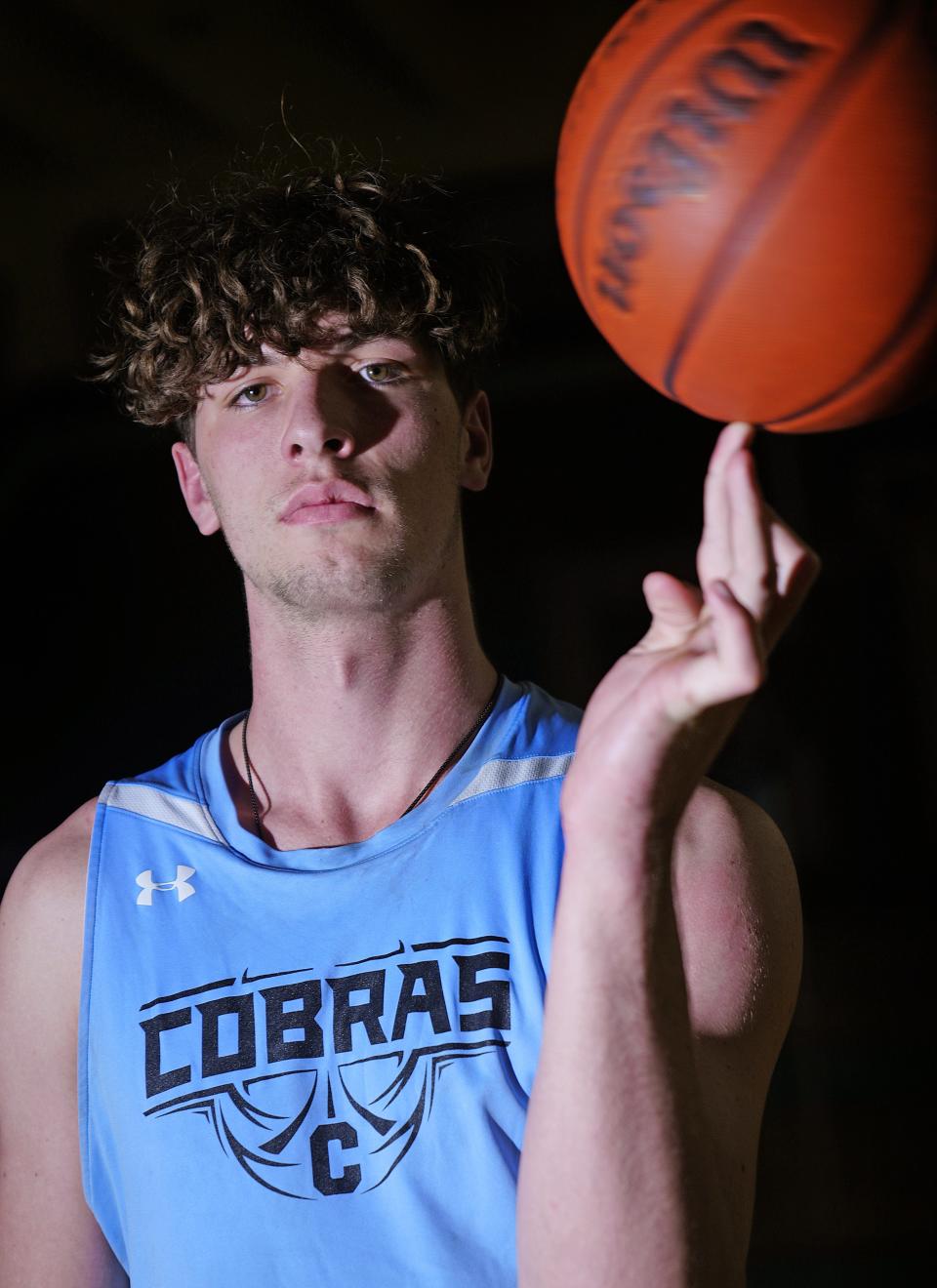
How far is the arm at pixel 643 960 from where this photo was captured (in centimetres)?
77

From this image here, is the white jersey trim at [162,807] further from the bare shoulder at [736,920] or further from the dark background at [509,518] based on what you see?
the dark background at [509,518]

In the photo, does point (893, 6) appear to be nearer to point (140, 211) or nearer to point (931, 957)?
point (140, 211)

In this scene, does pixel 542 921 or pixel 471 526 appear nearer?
pixel 542 921

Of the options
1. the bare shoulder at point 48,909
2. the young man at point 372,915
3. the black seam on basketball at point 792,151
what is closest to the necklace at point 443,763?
the young man at point 372,915

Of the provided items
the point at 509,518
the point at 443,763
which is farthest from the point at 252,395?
the point at 509,518

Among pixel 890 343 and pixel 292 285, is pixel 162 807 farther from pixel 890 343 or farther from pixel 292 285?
pixel 890 343

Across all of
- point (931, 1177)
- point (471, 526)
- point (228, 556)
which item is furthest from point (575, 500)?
point (931, 1177)

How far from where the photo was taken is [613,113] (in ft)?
2.77

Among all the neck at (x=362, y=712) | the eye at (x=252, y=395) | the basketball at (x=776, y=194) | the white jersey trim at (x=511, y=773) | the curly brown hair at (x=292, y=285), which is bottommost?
the white jersey trim at (x=511, y=773)

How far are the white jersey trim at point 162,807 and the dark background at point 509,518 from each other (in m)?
0.79

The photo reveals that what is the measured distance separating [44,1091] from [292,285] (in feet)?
2.66

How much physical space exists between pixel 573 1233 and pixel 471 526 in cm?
151

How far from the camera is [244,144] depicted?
220cm

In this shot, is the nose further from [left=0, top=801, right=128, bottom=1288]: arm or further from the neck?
[left=0, top=801, right=128, bottom=1288]: arm
